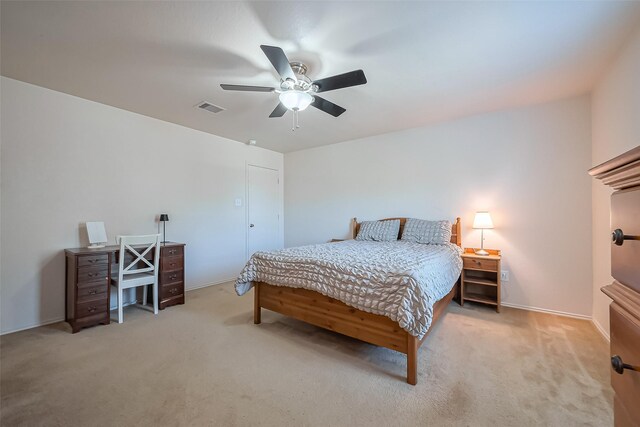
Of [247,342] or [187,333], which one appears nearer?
[247,342]

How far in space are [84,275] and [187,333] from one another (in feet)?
4.08

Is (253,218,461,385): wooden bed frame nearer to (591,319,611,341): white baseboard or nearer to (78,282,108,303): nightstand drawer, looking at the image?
(591,319,611,341): white baseboard

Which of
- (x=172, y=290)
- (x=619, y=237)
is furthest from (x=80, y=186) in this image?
(x=619, y=237)

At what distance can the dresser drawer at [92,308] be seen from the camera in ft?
8.55

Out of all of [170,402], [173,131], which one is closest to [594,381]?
Answer: [170,402]

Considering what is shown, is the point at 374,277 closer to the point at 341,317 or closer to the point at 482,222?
the point at 341,317

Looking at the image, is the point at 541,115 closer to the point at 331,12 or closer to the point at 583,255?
the point at 583,255

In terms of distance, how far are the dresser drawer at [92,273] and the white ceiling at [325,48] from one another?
191 cm

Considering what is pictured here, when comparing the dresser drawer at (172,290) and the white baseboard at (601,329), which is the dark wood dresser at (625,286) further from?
the dresser drawer at (172,290)

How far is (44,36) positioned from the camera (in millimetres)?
1973

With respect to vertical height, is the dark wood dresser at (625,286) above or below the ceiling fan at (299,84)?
below

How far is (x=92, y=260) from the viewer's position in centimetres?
271

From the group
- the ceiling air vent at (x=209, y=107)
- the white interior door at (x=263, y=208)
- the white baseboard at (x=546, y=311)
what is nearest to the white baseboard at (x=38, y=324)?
the white interior door at (x=263, y=208)

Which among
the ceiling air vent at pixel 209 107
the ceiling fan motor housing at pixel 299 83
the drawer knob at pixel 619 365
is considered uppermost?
the ceiling air vent at pixel 209 107
